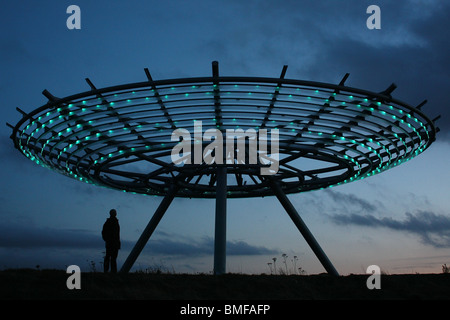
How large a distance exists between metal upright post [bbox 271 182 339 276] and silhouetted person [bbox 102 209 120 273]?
10907 millimetres

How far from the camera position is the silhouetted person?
20281mm

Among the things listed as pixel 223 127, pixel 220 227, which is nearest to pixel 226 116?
pixel 223 127

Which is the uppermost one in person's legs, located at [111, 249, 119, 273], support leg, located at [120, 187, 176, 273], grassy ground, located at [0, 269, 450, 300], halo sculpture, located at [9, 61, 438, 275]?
halo sculpture, located at [9, 61, 438, 275]

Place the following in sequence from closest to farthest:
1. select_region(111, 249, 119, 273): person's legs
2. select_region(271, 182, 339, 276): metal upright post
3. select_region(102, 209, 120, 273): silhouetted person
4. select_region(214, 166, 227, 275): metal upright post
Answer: select_region(102, 209, 120, 273): silhouetted person
select_region(111, 249, 119, 273): person's legs
select_region(214, 166, 227, 275): metal upright post
select_region(271, 182, 339, 276): metal upright post

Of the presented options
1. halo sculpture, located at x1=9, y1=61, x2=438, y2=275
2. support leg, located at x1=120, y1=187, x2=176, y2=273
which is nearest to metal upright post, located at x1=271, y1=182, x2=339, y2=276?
halo sculpture, located at x1=9, y1=61, x2=438, y2=275

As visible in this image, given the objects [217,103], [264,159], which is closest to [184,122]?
[217,103]

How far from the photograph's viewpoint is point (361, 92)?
19.2 metres

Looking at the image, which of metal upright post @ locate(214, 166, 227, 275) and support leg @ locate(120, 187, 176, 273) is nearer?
metal upright post @ locate(214, 166, 227, 275)

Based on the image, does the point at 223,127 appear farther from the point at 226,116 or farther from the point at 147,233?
the point at 147,233

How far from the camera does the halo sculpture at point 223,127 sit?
1888cm

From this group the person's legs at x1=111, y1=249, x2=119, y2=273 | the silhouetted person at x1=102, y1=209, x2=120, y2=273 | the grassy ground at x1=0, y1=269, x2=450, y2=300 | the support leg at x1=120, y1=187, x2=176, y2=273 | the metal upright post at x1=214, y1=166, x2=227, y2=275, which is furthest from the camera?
the support leg at x1=120, y1=187, x2=176, y2=273

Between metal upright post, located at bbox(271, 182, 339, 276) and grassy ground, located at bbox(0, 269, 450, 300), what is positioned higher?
metal upright post, located at bbox(271, 182, 339, 276)

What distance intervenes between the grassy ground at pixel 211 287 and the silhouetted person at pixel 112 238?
A: 3238 mm

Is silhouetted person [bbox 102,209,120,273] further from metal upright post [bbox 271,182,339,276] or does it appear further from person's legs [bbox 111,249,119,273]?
metal upright post [bbox 271,182,339,276]
